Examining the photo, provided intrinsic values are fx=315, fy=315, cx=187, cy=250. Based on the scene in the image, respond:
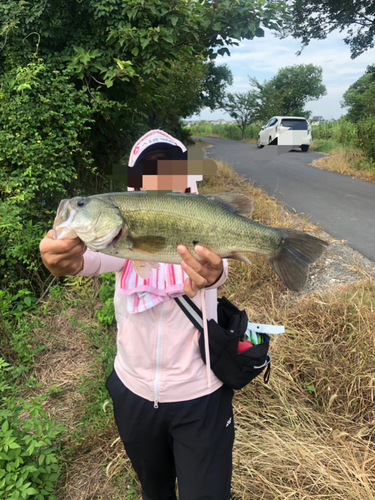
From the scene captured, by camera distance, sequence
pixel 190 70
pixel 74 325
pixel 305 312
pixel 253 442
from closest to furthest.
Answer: pixel 253 442 < pixel 305 312 < pixel 74 325 < pixel 190 70

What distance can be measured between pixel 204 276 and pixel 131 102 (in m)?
4.47

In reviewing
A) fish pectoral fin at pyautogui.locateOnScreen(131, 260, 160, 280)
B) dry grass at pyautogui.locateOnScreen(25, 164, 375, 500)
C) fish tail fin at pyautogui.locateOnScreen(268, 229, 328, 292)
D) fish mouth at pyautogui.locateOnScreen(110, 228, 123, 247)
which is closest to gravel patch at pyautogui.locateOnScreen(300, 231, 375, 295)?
dry grass at pyautogui.locateOnScreen(25, 164, 375, 500)

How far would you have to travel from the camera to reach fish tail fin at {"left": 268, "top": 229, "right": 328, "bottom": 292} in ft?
5.40

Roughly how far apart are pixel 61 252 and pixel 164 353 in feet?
2.28

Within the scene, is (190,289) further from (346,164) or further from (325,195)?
(346,164)

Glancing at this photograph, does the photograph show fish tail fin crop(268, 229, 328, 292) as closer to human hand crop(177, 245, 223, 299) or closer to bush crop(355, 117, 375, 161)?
human hand crop(177, 245, 223, 299)

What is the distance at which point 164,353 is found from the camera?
1.57 meters

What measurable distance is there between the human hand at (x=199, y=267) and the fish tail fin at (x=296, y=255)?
1.32 ft

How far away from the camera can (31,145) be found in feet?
13.1

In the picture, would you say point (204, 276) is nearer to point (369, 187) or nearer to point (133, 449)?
point (133, 449)

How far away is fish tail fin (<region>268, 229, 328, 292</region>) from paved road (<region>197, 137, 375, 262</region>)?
109cm

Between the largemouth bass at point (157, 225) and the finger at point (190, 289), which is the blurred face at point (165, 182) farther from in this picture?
the finger at point (190, 289)

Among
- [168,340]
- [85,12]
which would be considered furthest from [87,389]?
[85,12]

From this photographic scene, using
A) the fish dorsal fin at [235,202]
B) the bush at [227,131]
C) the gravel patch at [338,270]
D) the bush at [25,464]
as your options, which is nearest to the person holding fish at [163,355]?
the fish dorsal fin at [235,202]
